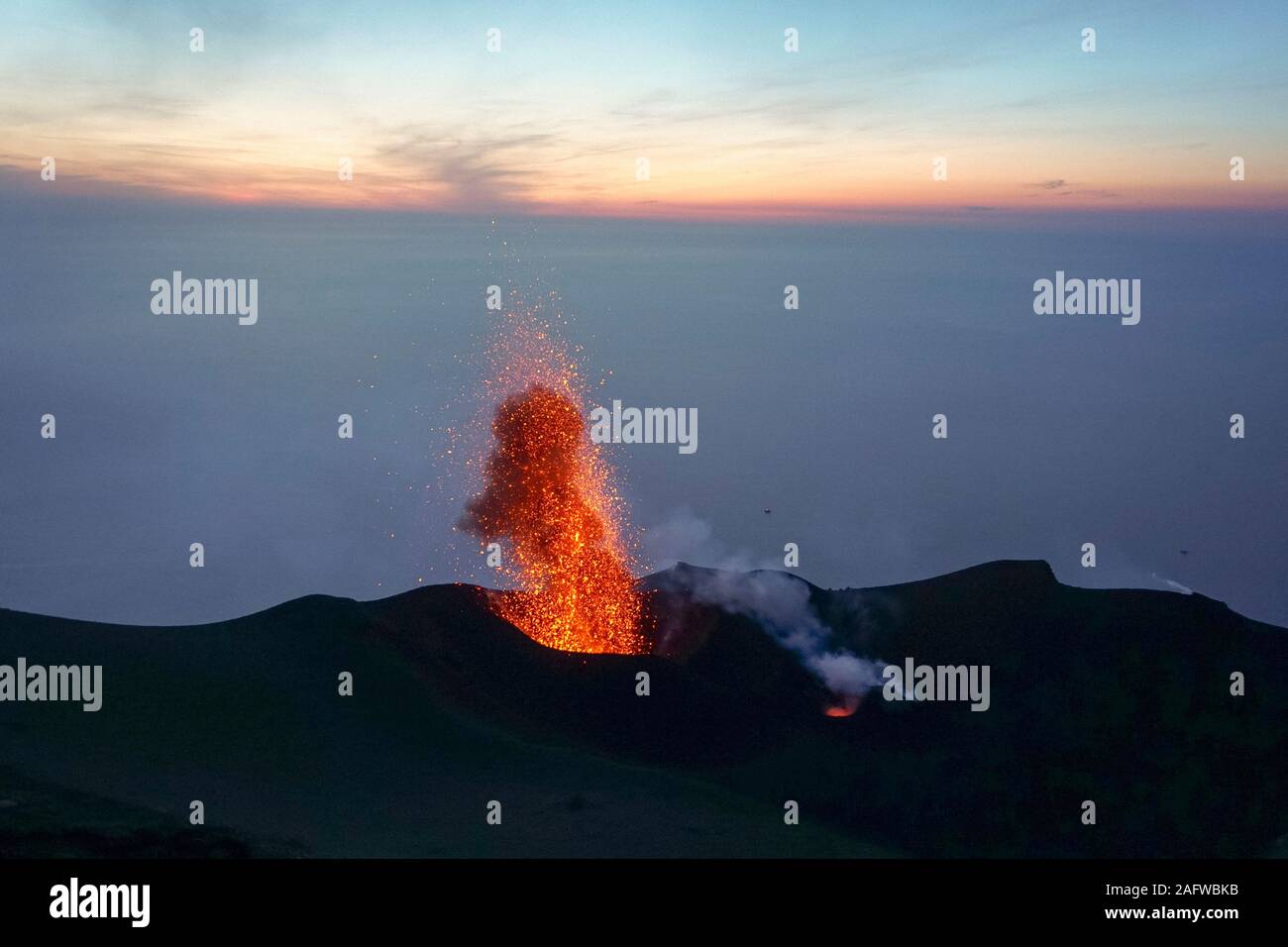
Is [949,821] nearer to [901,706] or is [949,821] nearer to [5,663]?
[901,706]

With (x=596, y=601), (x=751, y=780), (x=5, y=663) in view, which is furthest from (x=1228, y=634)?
(x=5, y=663)
